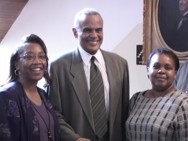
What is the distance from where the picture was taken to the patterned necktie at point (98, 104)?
191 cm

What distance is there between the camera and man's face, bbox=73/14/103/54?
1902 millimetres

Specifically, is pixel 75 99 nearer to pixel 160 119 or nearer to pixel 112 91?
pixel 112 91

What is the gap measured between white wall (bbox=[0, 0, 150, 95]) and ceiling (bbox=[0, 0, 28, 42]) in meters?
0.06

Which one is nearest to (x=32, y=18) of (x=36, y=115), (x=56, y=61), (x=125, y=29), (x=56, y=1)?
(x=56, y=1)

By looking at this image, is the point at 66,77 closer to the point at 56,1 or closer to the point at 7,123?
the point at 7,123

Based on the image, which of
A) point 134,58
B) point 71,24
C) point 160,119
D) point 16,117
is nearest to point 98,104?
point 160,119

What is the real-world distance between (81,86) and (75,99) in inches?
3.1

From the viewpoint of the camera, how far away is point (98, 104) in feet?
6.29

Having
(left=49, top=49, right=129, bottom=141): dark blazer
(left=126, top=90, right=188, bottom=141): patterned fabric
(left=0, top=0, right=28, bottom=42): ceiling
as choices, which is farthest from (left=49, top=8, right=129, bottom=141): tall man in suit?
(left=0, top=0, right=28, bottom=42): ceiling

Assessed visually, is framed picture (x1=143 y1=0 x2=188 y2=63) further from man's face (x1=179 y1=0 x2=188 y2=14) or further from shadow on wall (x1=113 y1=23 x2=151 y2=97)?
shadow on wall (x1=113 y1=23 x2=151 y2=97)

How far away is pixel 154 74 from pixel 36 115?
0.65 m

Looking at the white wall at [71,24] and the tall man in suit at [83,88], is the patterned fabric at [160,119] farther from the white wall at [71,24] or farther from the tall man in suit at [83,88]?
the white wall at [71,24]

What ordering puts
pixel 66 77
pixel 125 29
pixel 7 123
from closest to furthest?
pixel 7 123, pixel 66 77, pixel 125 29

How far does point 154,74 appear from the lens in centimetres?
182
